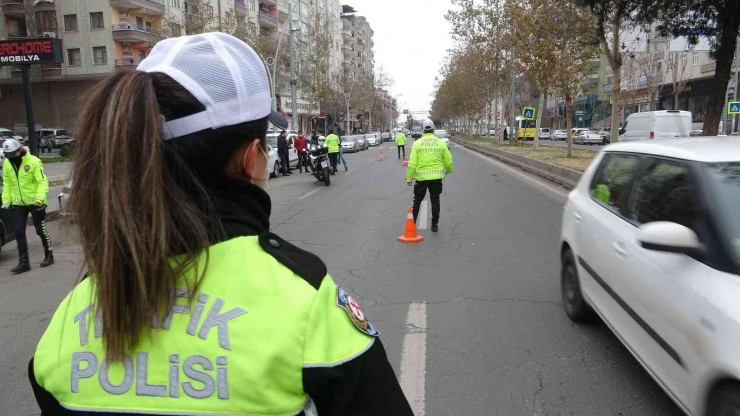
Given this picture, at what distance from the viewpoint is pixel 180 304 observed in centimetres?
110

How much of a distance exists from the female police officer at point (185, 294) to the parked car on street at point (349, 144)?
42.4 meters

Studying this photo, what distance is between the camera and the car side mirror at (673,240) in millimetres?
2820

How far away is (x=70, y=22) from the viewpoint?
46281mm

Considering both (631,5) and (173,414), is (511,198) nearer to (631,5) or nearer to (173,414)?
(631,5)

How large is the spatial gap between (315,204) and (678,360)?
10892mm

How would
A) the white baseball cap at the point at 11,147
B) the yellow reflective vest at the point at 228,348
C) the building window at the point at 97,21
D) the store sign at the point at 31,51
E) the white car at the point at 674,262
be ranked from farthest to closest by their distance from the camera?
the building window at the point at 97,21 → the store sign at the point at 31,51 → the white baseball cap at the point at 11,147 → the white car at the point at 674,262 → the yellow reflective vest at the point at 228,348

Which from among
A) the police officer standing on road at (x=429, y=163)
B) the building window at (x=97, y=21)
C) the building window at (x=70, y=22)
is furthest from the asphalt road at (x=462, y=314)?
the building window at (x=70, y=22)

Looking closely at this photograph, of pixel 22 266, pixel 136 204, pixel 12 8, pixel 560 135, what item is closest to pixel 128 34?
pixel 12 8

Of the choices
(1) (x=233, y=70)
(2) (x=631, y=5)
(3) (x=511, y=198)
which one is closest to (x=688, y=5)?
(2) (x=631, y=5)

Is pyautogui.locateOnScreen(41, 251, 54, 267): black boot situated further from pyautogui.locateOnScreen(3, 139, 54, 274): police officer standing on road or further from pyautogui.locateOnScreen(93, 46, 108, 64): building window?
pyautogui.locateOnScreen(93, 46, 108, 64): building window

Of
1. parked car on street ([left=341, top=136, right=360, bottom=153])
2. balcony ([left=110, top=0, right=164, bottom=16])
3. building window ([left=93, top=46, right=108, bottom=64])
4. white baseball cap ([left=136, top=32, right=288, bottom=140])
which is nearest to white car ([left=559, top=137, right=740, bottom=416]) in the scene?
white baseball cap ([left=136, top=32, right=288, bottom=140])

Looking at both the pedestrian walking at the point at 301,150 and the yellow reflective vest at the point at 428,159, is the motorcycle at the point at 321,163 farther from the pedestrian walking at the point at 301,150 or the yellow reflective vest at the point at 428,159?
the yellow reflective vest at the point at 428,159

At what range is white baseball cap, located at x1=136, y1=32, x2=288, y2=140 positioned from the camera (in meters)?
1.14

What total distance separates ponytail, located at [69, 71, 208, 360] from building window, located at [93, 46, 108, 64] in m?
50.7
